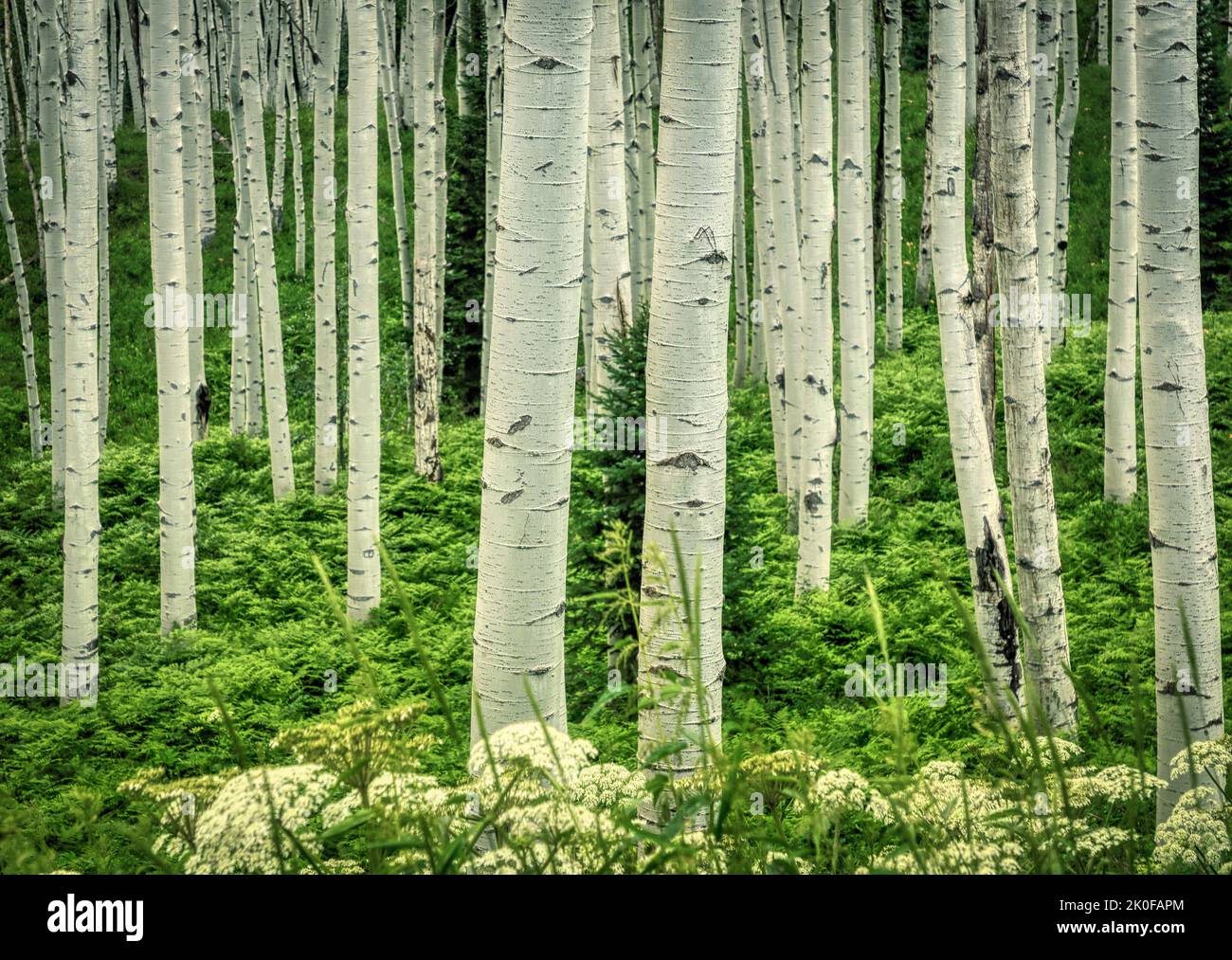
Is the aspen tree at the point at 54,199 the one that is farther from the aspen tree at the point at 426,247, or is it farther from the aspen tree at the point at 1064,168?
the aspen tree at the point at 1064,168

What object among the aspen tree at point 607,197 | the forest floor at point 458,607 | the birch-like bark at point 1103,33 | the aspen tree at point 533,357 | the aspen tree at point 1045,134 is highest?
the birch-like bark at point 1103,33

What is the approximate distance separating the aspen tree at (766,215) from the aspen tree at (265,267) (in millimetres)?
6054

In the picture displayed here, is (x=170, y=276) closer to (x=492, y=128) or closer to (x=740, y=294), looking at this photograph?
(x=492, y=128)

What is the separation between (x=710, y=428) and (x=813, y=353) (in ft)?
20.5

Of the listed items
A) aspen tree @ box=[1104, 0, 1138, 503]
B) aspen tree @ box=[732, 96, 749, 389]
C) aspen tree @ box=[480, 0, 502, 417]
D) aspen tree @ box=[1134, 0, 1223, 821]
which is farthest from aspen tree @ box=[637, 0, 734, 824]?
aspen tree @ box=[732, 96, 749, 389]

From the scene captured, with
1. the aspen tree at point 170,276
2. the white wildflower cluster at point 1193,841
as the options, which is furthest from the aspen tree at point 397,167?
the white wildflower cluster at point 1193,841

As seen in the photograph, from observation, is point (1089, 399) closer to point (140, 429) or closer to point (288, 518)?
point (288, 518)

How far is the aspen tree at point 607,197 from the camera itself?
7.82 meters

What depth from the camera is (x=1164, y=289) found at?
4473 millimetres

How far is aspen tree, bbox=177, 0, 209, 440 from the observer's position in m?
11.3

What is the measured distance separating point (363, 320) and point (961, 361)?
18.3 ft

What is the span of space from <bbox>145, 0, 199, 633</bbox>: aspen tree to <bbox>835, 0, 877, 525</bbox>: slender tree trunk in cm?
606

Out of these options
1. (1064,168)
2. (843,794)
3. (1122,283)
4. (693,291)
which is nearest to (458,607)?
(693,291)
